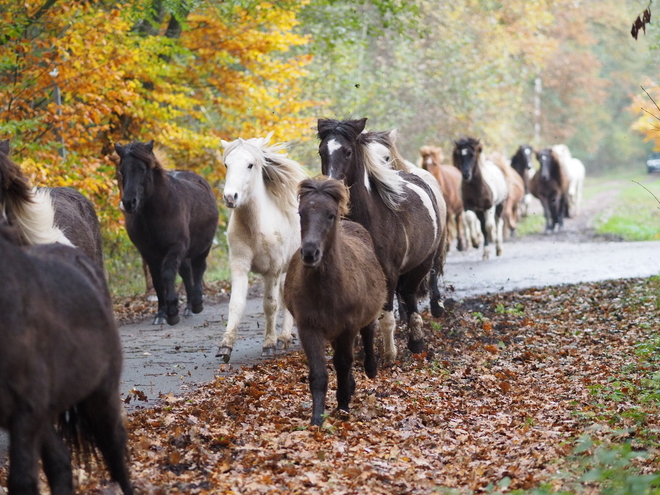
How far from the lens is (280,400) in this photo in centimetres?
820

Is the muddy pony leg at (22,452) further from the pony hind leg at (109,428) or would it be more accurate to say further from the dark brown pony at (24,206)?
the dark brown pony at (24,206)

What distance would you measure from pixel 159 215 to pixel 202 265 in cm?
235

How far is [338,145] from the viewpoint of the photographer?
922 cm

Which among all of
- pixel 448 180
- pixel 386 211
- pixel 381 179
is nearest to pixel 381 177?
pixel 381 179

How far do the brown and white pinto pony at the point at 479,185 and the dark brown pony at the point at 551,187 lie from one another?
762 centimetres

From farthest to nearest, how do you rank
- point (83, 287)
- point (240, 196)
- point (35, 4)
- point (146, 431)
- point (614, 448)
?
point (35, 4) < point (240, 196) < point (146, 431) < point (614, 448) < point (83, 287)

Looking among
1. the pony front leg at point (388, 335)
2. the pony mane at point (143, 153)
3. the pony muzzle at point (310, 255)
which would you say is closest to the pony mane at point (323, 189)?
the pony muzzle at point (310, 255)

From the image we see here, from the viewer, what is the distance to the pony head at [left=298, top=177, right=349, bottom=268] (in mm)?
6848

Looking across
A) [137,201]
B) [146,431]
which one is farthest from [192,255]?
[146,431]

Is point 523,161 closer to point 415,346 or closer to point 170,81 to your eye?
point 170,81

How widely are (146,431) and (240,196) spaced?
3873 millimetres

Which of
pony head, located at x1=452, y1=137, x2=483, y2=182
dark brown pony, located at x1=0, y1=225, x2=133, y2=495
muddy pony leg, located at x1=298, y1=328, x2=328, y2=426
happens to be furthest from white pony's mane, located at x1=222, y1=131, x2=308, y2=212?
pony head, located at x1=452, y1=137, x2=483, y2=182

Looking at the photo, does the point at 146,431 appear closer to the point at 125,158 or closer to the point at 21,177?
the point at 21,177

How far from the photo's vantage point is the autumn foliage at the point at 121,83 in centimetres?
1346
